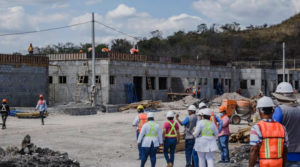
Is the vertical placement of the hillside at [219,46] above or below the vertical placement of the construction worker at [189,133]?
above

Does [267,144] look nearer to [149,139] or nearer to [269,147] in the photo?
[269,147]

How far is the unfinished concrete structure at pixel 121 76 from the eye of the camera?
33000mm

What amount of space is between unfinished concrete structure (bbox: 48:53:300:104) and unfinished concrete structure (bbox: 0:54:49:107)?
3456mm

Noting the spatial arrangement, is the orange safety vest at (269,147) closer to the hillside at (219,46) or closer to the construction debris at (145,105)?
the construction debris at (145,105)

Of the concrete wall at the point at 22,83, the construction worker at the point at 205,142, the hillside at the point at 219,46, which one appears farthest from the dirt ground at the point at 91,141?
the hillside at the point at 219,46

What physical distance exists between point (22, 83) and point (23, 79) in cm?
31

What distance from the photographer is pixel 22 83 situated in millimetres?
29078

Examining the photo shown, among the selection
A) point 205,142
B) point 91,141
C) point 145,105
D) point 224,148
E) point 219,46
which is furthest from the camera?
point 219,46

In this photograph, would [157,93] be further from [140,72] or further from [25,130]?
[25,130]

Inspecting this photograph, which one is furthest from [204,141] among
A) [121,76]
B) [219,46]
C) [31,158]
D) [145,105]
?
[219,46]

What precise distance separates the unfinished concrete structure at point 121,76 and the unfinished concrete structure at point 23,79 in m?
3.46

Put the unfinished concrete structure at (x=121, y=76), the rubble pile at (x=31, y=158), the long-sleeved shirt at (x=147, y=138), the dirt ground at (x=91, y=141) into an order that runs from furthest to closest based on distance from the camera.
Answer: the unfinished concrete structure at (x=121, y=76)
the dirt ground at (x=91, y=141)
the long-sleeved shirt at (x=147, y=138)
the rubble pile at (x=31, y=158)

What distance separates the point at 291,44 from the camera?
10300cm

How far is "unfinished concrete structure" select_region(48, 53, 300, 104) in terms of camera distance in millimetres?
33000
